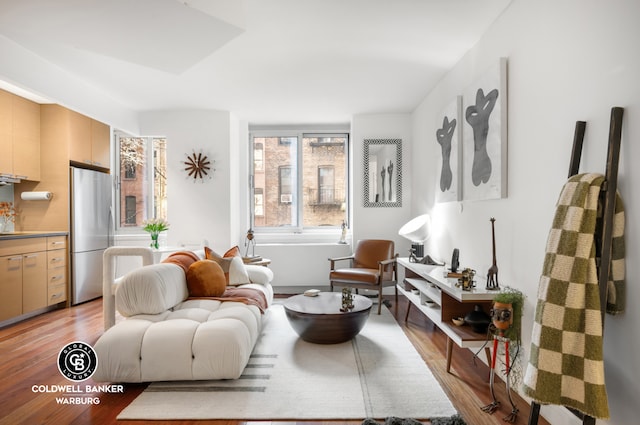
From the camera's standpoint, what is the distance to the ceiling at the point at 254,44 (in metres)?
2.50

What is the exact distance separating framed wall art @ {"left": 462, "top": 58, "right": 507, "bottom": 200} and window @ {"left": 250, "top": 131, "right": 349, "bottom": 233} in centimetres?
292

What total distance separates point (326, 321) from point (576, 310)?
73.2 inches

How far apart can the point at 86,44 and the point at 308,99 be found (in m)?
2.49

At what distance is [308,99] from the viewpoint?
4711 mm

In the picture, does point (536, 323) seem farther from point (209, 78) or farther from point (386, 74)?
point (209, 78)

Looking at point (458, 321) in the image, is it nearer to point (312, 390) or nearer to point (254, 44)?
point (312, 390)

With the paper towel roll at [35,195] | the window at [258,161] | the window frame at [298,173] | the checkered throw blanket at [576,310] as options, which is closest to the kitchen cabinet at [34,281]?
the paper towel roll at [35,195]

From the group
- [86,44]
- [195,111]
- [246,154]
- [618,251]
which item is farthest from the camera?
[246,154]

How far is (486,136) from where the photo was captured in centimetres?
278

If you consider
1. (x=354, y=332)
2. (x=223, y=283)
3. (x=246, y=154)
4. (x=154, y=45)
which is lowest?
(x=354, y=332)

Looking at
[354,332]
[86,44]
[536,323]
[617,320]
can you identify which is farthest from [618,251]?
[86,44]

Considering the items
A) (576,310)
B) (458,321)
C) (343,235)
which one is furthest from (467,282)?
(343,235)

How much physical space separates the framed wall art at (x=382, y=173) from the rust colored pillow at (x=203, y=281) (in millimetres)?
2695

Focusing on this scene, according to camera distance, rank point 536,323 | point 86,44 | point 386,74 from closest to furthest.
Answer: point 536,323 → point 86,44 → point 386,74
